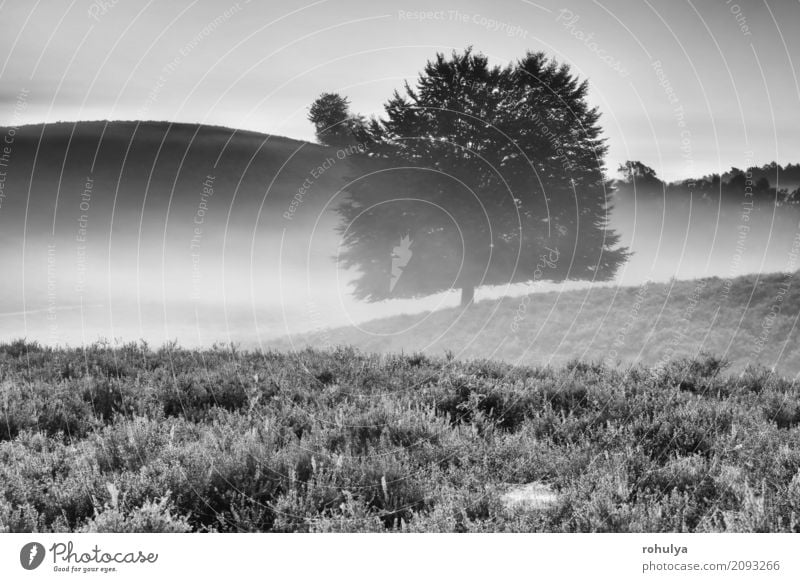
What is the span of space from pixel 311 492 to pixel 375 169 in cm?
1798

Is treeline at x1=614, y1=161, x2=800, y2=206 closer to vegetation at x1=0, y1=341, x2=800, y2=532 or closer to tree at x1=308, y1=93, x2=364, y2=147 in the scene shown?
tree at x1=308, y1=93, x2=364, y2=147

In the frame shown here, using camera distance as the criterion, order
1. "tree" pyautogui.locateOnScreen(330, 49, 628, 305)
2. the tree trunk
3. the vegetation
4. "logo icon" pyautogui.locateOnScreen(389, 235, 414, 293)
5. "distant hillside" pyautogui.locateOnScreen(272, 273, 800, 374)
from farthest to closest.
→ "logo icon" pyautogui.locateOnScreen(389, 235, 414, 293) < the tree trunk < "tree" pyautogui.locateOnScreen(330, 49, 628, 305) < "distant hillside" pyautogui.locateOnScreen(272, 273, 800, 374) < the vegetation

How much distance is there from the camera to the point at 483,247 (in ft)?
70.3

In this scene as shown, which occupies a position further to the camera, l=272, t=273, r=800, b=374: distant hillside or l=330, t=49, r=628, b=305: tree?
l=330, t=49, r=628, b=305: tree

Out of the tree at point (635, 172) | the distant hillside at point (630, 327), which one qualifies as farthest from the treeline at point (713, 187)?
the distant hillside at point (630, 327)

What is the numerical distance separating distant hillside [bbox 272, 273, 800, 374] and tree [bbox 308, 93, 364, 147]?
6.76 meters

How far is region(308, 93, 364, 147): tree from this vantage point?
1664 centimetres

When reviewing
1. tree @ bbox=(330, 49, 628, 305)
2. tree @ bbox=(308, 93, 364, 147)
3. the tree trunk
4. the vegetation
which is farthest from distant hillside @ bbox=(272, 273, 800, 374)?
tree @ bbox=(308, 93, 364, 147)
